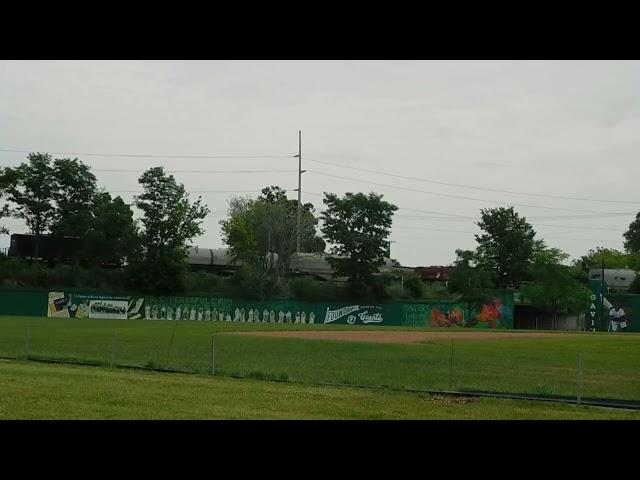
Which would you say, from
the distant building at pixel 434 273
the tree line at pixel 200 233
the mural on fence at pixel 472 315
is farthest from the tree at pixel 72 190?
the distant building at pixel 434 273

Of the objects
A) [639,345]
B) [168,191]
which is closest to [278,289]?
[168,191]

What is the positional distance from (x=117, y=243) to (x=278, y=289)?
13.2 meters

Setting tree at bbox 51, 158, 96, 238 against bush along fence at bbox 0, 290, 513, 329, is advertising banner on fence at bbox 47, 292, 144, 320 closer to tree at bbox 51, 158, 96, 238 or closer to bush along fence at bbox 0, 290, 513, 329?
bush along fence at bbox 0, 290, 513, 329

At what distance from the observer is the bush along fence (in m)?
54.8

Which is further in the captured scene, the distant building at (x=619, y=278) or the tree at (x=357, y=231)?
the distant building at (x=619, y=278)

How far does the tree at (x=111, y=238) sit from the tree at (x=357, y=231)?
54.5 feet

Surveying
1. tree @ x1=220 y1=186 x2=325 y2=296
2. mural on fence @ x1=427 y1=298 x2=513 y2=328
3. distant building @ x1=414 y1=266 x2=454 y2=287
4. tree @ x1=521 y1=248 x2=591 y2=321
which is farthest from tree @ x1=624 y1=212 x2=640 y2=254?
tree @ x1=220 y1=186 x2=325 y2=296

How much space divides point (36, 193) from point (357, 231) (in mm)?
27013

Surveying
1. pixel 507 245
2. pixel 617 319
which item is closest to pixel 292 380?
pixel 617 319

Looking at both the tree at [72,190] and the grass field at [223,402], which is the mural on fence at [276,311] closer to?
the tree at [72,190]

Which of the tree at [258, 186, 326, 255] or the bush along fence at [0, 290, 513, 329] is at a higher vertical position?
the tree at [258, 186, 326, 255]

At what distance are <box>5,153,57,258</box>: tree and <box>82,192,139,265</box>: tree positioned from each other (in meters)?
4.84

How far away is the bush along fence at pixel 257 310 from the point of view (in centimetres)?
5481

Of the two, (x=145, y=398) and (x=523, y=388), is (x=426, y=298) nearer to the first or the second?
(x=523, y=388)
